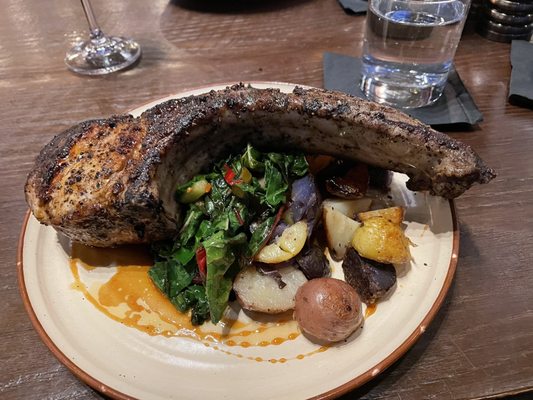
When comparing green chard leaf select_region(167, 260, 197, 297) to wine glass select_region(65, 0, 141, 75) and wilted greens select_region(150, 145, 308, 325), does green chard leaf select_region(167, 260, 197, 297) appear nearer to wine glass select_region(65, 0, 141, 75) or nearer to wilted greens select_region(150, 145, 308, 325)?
wilted greens select_region(150, 145, 308, 325)

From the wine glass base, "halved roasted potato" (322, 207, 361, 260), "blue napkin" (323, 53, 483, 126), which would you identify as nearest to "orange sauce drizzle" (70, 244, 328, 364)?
"halved roasted potato" (322, 207, 361, 260)

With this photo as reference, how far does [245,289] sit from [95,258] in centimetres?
55

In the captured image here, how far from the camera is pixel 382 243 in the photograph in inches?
56.9

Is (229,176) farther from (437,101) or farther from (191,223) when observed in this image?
(437,101)

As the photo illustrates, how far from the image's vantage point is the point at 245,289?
1.44m

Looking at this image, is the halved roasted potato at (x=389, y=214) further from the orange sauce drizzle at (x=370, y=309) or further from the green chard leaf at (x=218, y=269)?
the green chard leaf at (x=218, y=269)

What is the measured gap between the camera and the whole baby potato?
50.4 inches

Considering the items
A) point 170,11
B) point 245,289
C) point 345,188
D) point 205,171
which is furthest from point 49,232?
point 170,11

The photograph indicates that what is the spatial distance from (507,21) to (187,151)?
7.33 ft

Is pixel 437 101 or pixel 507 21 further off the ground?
pixel 507 21

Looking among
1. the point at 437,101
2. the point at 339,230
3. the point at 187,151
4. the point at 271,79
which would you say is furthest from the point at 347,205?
the point at 271,79

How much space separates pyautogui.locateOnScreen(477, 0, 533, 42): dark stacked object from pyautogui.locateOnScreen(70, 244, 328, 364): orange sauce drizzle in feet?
7.61

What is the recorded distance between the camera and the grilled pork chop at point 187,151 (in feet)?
4.74

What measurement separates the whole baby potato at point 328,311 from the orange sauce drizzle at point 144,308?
6 centimetres
